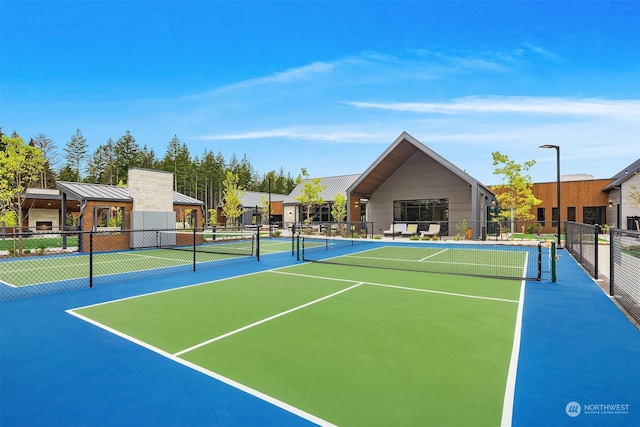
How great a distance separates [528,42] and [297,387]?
17.9 m

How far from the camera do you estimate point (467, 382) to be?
371 cm

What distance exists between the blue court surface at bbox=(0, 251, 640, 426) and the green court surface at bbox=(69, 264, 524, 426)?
21 cm

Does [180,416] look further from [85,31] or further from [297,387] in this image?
[85,31]

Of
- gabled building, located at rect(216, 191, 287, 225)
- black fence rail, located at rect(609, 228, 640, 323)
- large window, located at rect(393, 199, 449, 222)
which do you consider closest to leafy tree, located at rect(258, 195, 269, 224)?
gabled building, located at rect(216, 191, 287, 225)

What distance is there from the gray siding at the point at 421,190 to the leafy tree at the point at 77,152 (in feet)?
217

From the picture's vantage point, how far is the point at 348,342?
16.1 ft

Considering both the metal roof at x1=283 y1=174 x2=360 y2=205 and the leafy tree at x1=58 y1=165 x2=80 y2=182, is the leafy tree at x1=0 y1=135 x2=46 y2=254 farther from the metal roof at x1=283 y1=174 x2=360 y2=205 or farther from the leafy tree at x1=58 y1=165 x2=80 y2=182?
the leafy tree at x1=58 y1=165 x2=80 y2=182

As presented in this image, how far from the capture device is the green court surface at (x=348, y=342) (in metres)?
3.32

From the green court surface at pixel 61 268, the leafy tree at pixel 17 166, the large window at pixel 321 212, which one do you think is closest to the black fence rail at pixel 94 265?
the green court surface at pixel 61 268

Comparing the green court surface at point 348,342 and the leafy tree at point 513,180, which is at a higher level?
the leafy tree at point 513,180

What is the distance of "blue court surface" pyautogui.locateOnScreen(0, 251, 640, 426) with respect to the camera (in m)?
3.10

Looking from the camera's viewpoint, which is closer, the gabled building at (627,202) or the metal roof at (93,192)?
the metal roof at (93,192)

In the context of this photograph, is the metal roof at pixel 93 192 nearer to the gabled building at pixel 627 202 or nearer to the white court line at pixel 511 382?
the white court line at pixel 511 382

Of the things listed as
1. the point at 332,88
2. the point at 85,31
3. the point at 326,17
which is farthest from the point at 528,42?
the point at 85,31
